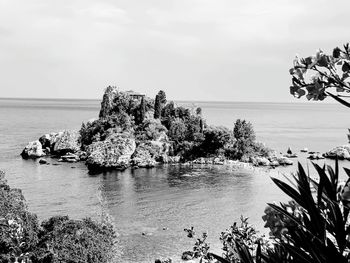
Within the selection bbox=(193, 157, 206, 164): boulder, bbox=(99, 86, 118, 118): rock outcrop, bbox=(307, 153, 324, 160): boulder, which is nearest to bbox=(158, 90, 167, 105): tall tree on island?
bbox=(99, 86, 118, 118): rock outcrop

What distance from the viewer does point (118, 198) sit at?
60.7 metres

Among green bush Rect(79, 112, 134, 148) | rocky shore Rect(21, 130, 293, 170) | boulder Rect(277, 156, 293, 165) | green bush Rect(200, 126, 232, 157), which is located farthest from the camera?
green bush Rect(79, 112, 134, 148)

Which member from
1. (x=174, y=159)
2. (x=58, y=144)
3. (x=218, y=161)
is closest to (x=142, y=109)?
(x=174, y=159)

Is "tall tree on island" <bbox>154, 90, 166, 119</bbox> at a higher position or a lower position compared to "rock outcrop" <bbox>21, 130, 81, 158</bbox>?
higher

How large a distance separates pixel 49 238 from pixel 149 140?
2781 inches

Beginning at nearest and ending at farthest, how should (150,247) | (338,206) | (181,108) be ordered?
(338,206), (150,247), (181,108)

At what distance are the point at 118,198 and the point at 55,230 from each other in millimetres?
29174

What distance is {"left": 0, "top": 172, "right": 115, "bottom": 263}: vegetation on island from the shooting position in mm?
27750

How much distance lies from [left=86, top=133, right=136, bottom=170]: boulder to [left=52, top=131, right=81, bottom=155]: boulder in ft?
39.3

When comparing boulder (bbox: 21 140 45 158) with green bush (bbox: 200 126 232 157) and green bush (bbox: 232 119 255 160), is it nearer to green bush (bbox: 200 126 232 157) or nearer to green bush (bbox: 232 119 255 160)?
green bush (bbox: 200 126 232 157)

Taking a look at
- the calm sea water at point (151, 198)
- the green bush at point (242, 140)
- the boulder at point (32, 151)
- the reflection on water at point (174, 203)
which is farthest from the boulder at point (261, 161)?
the boulder at point (32, 151)

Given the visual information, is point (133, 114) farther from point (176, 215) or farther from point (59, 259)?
Result: point (59, 259)

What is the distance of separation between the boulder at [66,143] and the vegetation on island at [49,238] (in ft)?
228

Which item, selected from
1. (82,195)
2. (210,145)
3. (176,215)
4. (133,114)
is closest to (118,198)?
(82,195)
